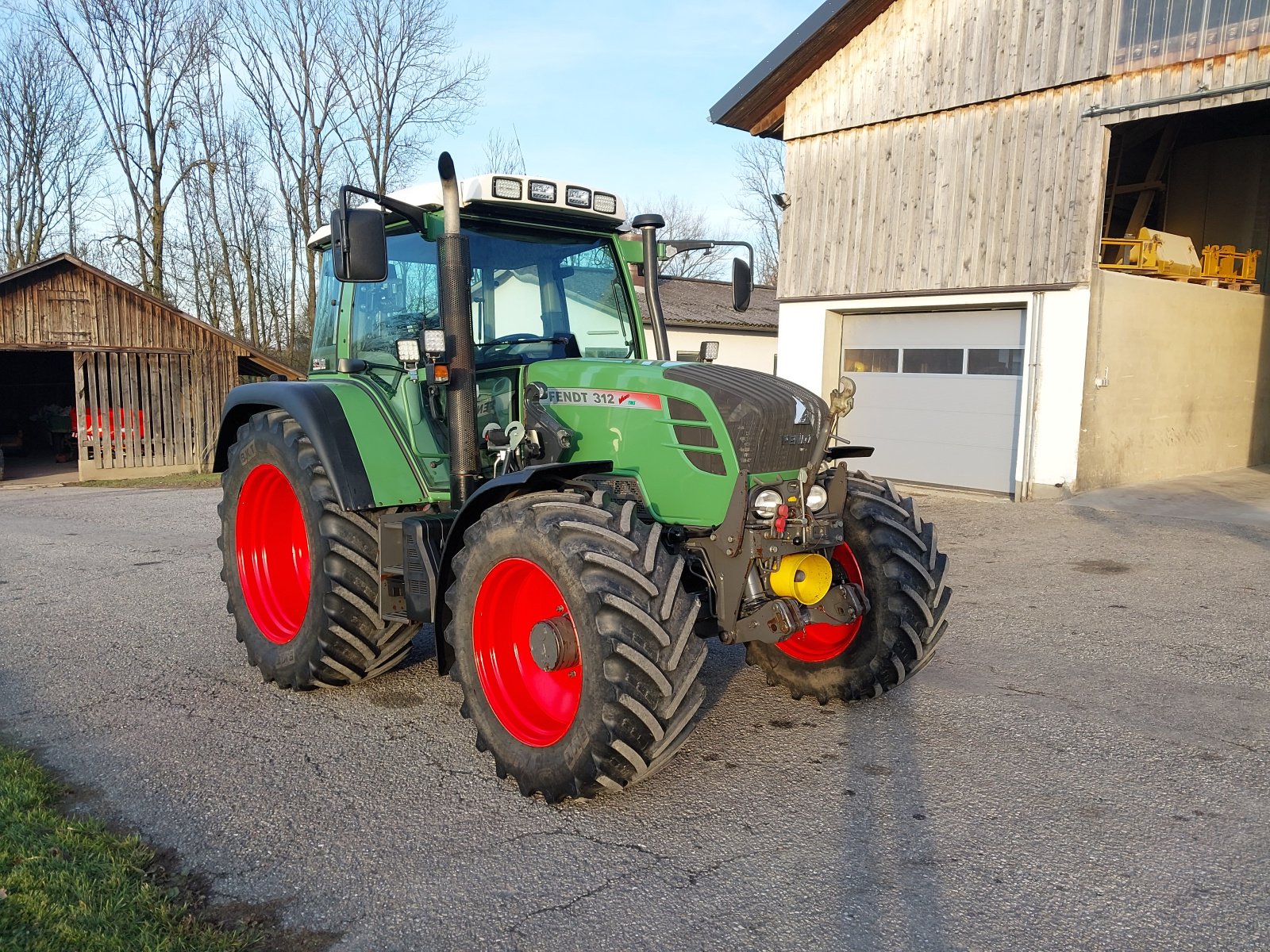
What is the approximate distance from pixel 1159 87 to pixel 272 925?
478 inches

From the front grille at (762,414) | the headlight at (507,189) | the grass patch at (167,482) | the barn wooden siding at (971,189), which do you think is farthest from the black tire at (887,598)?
the grass patch at (167,482)

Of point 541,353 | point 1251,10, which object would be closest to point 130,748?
point 541,353

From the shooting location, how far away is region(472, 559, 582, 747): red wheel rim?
3.78m

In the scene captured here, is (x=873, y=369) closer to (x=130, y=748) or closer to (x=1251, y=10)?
(x=1251, y=10)

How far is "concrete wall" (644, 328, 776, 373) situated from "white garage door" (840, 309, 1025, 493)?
929 centimetres

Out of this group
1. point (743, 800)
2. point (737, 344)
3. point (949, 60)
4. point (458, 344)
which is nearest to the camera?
point (743, 800)

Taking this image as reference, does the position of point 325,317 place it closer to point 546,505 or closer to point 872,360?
point 546,505

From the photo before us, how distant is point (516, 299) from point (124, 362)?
15179mm

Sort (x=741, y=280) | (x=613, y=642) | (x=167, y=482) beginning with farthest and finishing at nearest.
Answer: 1. (x=167, y=482)
2. (x=741, y=280)
3. (x=613, y=642)

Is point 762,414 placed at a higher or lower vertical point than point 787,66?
lower

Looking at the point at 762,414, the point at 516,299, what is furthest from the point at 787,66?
the point at 762,414

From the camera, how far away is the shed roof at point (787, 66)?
13.0 meters

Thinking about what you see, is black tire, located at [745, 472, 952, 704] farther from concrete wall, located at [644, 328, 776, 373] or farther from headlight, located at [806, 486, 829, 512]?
concrete wall, located at [644, 328, 776, 373]

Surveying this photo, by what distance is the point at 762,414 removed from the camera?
12.6 ft
